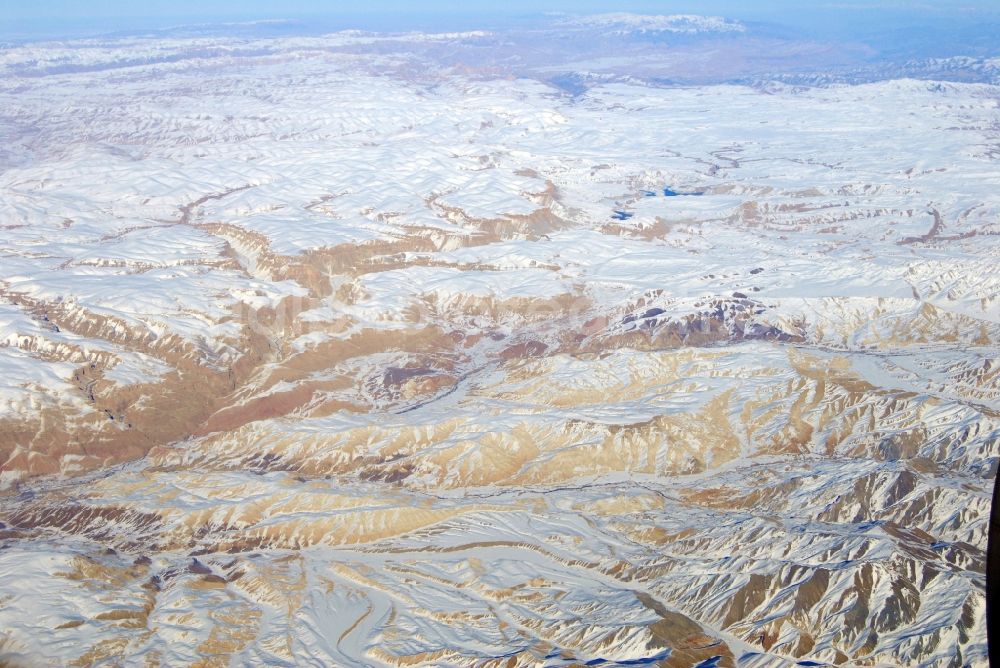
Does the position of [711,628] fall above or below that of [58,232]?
below

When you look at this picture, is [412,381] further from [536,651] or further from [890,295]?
[890,295]

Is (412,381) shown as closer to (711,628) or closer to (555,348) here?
(555,348)

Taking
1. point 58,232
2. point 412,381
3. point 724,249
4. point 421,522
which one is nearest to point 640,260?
point 724,249

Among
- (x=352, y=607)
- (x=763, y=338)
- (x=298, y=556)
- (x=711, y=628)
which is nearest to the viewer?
(x=711, y=628)

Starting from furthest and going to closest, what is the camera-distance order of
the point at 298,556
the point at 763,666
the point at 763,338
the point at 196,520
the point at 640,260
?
the point at 640,260 < the point at 763,338 < the point at 196,520 < the point at 298,556 < the point at 763,666

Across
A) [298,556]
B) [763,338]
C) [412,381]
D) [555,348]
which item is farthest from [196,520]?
[763,338]

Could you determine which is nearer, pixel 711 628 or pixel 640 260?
pixel 711 628
